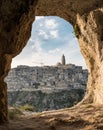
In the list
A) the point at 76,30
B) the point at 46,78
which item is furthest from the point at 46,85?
the point at 76,30

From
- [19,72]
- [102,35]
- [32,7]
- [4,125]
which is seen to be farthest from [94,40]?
[19,72]

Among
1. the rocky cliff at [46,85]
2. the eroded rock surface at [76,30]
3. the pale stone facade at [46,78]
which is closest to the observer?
the eroded rock surface at [76,30]

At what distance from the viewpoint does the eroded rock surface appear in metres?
11.1

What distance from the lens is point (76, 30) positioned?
73.4 ft

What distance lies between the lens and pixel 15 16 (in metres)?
11.0

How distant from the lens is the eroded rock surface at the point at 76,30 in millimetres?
11102

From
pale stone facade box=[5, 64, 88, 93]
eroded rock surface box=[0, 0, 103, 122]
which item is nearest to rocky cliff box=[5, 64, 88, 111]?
pale stone facade box=[5, 64, 88, 93]

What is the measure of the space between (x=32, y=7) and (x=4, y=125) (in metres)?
3.65

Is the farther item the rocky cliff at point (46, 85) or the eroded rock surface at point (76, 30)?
the rocky cliff at point (46, 85)

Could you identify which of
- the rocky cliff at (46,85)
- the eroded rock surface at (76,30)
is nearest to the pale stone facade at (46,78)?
the rocky cliff at (46,85)

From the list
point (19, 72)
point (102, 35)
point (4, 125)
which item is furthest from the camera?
point (19, 72)

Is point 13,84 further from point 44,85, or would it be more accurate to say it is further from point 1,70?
point 1,70

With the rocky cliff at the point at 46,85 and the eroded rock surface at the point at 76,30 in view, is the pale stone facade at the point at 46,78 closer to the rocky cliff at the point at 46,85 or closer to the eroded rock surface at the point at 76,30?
the rocky cliff at the point at 46,85

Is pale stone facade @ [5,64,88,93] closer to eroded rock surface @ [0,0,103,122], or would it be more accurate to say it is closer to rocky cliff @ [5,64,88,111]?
rocky cliff @ [5,64,88,111]
